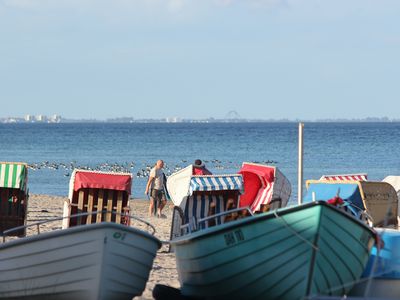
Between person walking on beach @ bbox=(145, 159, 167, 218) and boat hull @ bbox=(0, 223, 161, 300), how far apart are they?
494 inches

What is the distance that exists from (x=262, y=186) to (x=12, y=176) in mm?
5080

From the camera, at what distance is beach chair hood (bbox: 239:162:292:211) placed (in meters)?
22.6

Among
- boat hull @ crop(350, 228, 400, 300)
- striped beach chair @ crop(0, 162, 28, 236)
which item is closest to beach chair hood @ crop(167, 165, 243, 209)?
striped beach chair @ crop(0, 162, 28, 236)

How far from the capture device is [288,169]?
5994cm

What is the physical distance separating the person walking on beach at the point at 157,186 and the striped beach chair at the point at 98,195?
6.22 meters

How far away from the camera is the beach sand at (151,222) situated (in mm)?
17109

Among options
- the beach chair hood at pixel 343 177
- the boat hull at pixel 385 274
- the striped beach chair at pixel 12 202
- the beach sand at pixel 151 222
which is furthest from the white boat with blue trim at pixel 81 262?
the beach chair hood at pixel 343 177

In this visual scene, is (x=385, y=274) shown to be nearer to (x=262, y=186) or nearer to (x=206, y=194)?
(x=206, y=194)

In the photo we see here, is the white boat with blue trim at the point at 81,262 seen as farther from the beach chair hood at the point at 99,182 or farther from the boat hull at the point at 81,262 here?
the beach chair hood at the point at 99,182

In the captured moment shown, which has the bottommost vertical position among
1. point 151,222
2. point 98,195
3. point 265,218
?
point 151,222

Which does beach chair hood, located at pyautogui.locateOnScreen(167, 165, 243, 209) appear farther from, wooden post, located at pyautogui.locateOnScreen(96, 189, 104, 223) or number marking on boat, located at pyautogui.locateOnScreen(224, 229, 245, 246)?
number marking on boat, located at pyautogui.locateOnScreen(224, 229, 245, 246)

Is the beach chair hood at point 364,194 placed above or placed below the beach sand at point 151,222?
above

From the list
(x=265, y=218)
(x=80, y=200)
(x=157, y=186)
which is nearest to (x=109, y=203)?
(x=80, y=200)

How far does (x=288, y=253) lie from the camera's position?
13.5 metres
